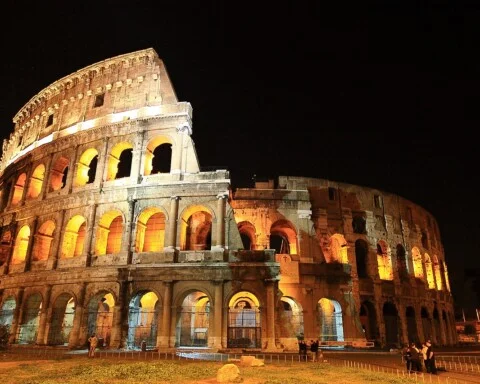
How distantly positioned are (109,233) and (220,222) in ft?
25.1

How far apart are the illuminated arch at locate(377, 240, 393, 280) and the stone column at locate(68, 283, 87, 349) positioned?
20261 millimetres

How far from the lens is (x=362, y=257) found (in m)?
29.8

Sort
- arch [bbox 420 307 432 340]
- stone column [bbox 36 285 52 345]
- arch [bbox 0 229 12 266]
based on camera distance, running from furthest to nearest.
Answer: arch [bbox 420 307 432 340], arch [bbox 0 229 12 266], stone column [bbox 36 285 52 345]

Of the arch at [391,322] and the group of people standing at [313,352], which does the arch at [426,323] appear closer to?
the arch at [391,322]

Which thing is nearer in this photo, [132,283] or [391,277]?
[132,283]

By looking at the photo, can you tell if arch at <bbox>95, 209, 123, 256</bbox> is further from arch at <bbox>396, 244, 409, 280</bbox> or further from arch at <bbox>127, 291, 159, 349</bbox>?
arch at <bbox>396, 244, 409, 280</bbox>

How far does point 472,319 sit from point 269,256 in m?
50.2

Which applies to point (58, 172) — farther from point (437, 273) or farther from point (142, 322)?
point (437, 273)

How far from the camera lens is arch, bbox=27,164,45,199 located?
82.9ft

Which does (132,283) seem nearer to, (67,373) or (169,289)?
(169,289)

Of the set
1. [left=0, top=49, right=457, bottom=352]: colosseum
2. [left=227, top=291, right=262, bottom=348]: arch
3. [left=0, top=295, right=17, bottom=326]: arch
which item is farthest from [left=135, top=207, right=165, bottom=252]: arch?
[left=0, top=295, right=17, bottom=326]: arch

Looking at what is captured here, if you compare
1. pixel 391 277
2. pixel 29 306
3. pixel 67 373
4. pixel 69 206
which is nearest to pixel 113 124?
pixel 69 206

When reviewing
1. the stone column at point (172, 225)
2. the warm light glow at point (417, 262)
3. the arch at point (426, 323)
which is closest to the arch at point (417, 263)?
the warm light glow at point (417, 262)

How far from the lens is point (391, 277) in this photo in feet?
92.7
